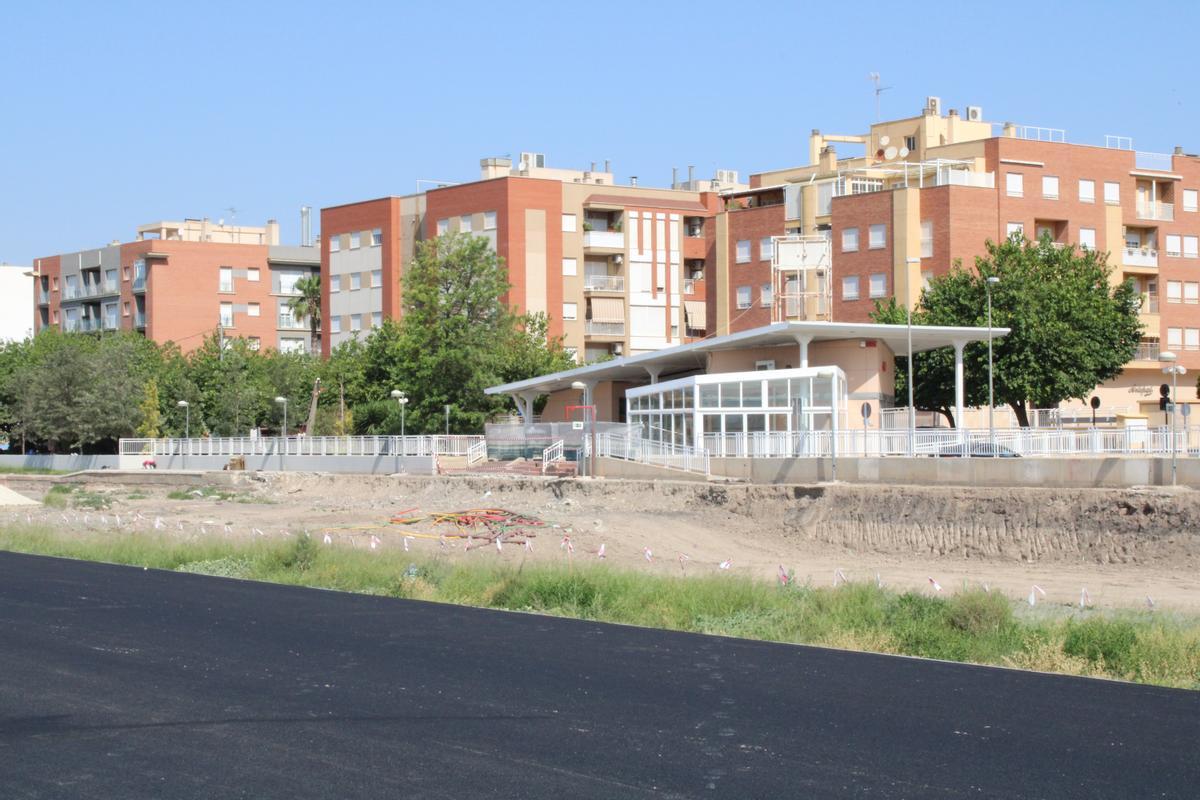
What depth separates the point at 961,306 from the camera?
191 ft

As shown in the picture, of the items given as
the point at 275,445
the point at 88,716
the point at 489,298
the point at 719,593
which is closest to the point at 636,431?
the point at 489,298

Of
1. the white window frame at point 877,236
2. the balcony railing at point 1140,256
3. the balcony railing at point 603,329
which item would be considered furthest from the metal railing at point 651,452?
the balcony railing at point 1140,256

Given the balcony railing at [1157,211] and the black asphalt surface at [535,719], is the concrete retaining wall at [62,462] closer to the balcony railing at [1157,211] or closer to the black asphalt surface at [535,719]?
the balcony railing at [1157,211]

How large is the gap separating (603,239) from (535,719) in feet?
234

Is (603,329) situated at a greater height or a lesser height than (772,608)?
greater

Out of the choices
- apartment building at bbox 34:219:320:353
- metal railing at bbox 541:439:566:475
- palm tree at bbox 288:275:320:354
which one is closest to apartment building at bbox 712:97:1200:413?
metal railing at bbox 541:439:566:475

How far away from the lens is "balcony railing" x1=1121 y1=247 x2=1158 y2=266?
72.0 m

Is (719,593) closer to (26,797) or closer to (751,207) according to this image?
(26,797)

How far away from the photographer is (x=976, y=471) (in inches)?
1357

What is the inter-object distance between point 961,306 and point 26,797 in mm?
54125

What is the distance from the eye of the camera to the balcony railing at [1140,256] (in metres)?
72.0

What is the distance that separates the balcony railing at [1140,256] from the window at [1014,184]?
6980mm

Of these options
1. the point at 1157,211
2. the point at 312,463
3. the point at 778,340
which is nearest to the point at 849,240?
the point at 1157,211

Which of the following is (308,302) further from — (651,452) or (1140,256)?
(651,452)
